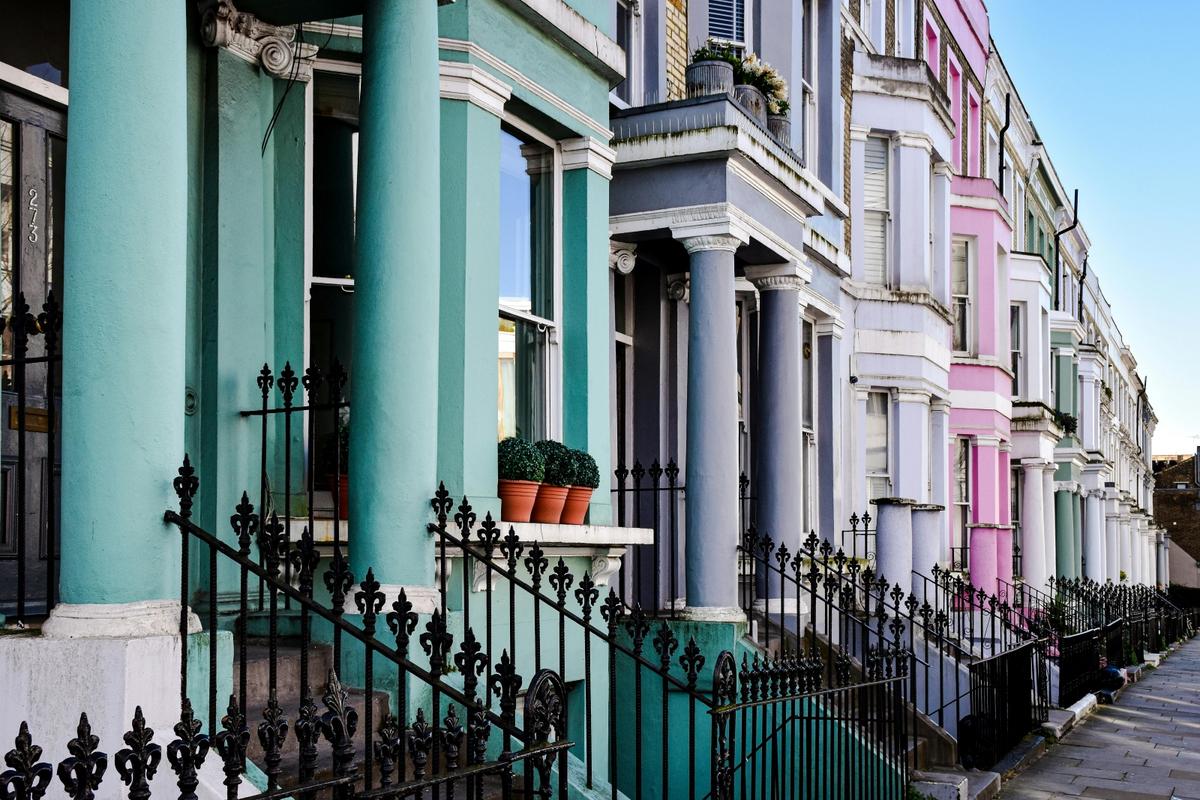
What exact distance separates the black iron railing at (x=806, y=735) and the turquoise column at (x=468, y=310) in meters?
1.74

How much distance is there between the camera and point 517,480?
801 centimetres

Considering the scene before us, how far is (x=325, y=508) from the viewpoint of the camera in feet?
24.6

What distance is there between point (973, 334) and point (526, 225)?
1500 centimetres

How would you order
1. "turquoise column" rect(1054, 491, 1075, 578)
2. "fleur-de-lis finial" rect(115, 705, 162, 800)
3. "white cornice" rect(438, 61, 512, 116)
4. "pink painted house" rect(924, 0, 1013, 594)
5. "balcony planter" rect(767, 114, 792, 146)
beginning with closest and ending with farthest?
1. "fleur-de-lis finial" rect(115, 705, 162, 800)
2. "white cornice" rect(438, 61, 512, 116)
3. "balcony planter" rect(767, 114, 792, 146)
4. "pink painted house" rect(924, 0, 1013, 594)
5. "turquoise column" rect(1054, 491, 1075, 578)

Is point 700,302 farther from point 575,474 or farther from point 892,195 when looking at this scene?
point 892,195

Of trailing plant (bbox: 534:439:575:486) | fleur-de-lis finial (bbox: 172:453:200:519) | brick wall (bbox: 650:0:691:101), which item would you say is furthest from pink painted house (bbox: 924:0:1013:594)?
fleur-de-lis finial (bbox: 172:453:200:519)

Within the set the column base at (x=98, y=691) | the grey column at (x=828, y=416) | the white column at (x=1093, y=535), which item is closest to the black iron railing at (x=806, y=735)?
the column base at (x=98, y=691)

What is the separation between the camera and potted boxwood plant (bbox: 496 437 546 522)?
8.01 metres

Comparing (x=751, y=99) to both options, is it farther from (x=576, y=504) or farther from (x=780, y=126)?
(x=576, y=504)

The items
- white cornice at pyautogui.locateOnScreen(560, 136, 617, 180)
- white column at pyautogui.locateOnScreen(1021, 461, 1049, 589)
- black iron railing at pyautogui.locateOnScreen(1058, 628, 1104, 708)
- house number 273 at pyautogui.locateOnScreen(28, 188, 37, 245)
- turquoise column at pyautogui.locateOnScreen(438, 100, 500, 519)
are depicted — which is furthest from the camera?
white column at pyautogui.locateOnScreen(1021, 461, 1049, 589)

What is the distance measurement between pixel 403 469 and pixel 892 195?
13318mm

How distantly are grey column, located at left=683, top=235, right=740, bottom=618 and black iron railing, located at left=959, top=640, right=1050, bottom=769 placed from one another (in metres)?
2.71

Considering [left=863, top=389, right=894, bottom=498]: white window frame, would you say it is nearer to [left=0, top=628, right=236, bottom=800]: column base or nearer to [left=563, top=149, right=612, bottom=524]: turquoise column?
[left=563, top=149, right=612, bottom=524]: turquoise column

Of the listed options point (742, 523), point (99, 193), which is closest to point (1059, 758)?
point (742, 523)
